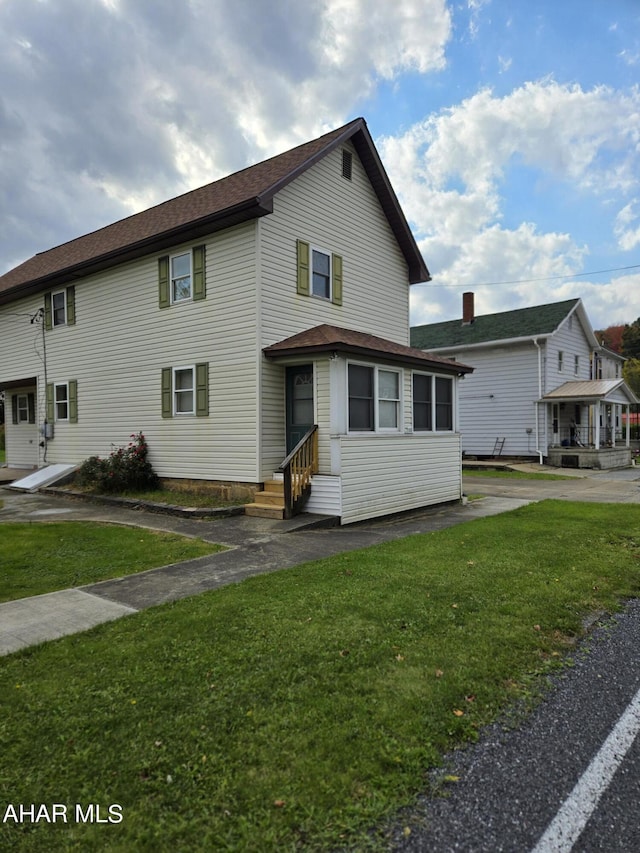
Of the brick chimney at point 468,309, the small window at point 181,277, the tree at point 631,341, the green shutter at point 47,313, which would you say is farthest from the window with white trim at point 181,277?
the tree at point 631,341

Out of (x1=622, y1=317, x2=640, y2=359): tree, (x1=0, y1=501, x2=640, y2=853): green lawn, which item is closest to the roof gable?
(x1=0, y1=501, x2=640, y2=853): green lawn

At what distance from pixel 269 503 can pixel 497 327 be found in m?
19.9

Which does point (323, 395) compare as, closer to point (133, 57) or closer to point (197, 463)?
point (197, 463)

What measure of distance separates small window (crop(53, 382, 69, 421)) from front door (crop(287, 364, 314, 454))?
830 centimetres

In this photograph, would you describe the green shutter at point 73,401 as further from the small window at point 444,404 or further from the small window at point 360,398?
the small window at point 444,404

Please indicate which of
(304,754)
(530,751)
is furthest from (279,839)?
(530,751)

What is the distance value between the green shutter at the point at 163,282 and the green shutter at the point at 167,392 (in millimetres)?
1662

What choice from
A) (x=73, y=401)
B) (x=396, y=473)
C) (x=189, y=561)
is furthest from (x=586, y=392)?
(x=189, y=561)

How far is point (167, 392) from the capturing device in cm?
1254

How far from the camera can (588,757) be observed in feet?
8.80

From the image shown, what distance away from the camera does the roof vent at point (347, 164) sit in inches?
519

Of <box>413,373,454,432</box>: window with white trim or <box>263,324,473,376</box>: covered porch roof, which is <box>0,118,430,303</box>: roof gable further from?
<box>413,373,454,432</box>: window with white trim

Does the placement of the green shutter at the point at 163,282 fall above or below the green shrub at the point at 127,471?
above

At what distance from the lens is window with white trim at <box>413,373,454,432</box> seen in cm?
1228
